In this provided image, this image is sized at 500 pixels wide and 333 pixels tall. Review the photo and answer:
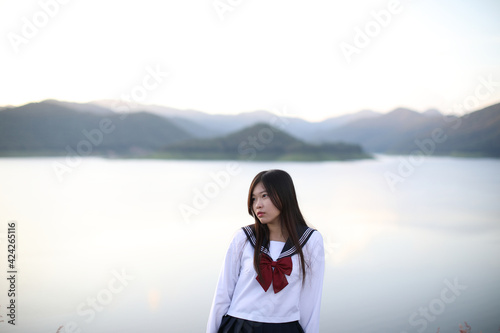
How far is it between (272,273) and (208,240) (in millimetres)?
3812

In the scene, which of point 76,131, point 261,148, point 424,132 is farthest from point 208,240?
point 261,148

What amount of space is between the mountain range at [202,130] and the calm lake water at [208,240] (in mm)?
275

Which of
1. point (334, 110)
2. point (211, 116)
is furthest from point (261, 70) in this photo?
point (211, 116)

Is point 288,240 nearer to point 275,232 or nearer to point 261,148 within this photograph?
point 275,232

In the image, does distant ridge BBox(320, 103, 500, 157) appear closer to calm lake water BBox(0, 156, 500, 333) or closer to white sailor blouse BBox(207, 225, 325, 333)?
calm lake water BBox(0, 156, 500, 333)

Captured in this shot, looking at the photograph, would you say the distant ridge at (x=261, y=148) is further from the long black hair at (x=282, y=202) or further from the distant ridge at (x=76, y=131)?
the long black hair at (x=282, y=202)

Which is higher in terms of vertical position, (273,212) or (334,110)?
(334,110)

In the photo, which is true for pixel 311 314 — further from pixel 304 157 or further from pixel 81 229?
pixel 304 157

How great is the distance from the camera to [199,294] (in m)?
3.85

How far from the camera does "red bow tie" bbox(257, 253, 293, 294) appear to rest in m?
1.50

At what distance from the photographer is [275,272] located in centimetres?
151

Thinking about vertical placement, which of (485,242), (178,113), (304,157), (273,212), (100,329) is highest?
(178,113)

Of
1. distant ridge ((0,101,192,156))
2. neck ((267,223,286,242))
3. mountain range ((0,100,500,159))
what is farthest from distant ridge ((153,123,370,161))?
neck ((267,223,286,242))

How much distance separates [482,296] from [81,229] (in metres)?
4.36
